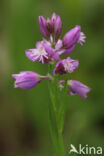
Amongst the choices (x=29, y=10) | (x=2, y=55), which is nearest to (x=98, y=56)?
(x=29, y=10)

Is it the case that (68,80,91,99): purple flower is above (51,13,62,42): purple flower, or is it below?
below

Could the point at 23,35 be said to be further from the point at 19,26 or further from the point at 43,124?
the point at 43,124

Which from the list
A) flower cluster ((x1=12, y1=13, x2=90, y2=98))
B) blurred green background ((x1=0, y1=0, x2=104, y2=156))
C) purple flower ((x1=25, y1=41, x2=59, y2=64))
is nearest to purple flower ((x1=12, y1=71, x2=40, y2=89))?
flower cluster ((x1=12, y1=13, x2=90, y2=98))

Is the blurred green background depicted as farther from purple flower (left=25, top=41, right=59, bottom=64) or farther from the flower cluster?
purple flower (left=25, top=41, right=59, bottom=64)

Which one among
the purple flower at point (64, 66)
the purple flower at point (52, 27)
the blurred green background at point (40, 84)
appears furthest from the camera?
the blurred green background at point (40, 84)

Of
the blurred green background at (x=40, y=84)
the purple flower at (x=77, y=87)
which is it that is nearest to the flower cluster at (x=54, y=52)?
the purple flower at (x=77, y=87)

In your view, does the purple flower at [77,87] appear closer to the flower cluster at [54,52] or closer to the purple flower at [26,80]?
the flower cluster at [54,52]
